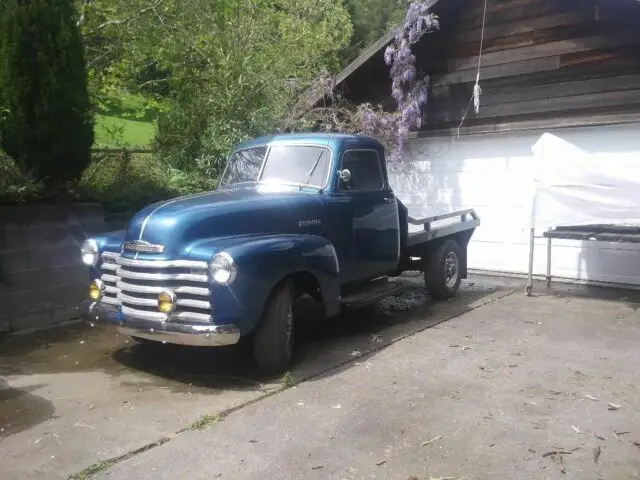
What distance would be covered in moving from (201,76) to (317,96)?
205 cm

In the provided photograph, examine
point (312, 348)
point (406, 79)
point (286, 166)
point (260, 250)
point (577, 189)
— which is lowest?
point (312, 348)

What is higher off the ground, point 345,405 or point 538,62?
point 538,62

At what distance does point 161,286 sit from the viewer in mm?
5320

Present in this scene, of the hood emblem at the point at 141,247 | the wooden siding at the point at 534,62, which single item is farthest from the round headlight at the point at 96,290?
the wooden siding at the point at 534,62

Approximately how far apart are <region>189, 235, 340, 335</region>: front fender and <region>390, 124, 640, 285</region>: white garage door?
15.0 ft

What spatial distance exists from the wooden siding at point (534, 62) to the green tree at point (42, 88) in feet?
18.4

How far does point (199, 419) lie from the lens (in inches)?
188

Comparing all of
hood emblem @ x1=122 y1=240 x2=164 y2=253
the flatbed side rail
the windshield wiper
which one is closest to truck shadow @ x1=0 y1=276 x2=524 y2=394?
the flatbed side rail

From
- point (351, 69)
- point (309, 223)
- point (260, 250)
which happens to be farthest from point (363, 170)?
point (351, 69)

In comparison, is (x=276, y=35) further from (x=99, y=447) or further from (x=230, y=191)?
(x=99, y=447)

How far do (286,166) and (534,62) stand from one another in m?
5.06

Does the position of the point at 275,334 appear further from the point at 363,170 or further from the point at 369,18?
the point at 369,18

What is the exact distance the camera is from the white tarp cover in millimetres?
7773

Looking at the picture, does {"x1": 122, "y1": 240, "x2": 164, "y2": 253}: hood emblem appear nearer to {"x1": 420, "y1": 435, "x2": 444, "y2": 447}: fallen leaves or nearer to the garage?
{"x1": 420, "y1": 435, "x2": 444, "y2": 447}: fallen leaves
